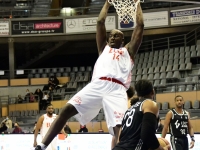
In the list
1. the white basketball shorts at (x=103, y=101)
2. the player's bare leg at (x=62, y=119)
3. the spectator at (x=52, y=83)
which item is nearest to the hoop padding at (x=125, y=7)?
the white basketball shorts at (x=103, y=101)

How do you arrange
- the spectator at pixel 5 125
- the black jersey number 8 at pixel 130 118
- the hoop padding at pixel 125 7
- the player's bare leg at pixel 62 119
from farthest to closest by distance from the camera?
the spectator at pixel 5 125
the hoop padding at pixel 125 7
the player's bare leg at pixel 62 119
the black jersey number 8 at pixel 130 118

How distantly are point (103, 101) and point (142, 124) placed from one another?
Answer: 1146mm

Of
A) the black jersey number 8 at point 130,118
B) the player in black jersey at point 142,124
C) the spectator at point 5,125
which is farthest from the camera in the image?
the spectator at point 5,125

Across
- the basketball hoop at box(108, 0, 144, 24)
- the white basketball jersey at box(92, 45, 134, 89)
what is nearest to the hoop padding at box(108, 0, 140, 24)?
the basketball hoop at box(108, 0, 144, 24)

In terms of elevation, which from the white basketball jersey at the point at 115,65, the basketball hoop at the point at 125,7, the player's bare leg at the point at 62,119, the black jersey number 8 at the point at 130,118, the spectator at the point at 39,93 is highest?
the basketball hoop at the point at 125,7

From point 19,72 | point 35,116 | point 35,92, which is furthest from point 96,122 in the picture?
point 19,72

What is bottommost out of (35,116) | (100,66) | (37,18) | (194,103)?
(35,116)

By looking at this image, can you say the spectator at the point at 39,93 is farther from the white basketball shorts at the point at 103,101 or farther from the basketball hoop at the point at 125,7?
the white basketball shorts at the point at 103,101

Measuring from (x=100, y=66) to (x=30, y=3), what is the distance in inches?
833

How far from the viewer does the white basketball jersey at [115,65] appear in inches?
198

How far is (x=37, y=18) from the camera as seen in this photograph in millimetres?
23938

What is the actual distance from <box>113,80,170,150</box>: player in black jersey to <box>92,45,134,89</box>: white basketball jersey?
911 mm

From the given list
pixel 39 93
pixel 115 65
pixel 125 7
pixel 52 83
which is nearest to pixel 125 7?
pixel 125 7

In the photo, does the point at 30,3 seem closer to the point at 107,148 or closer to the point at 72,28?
the point at 72,28
